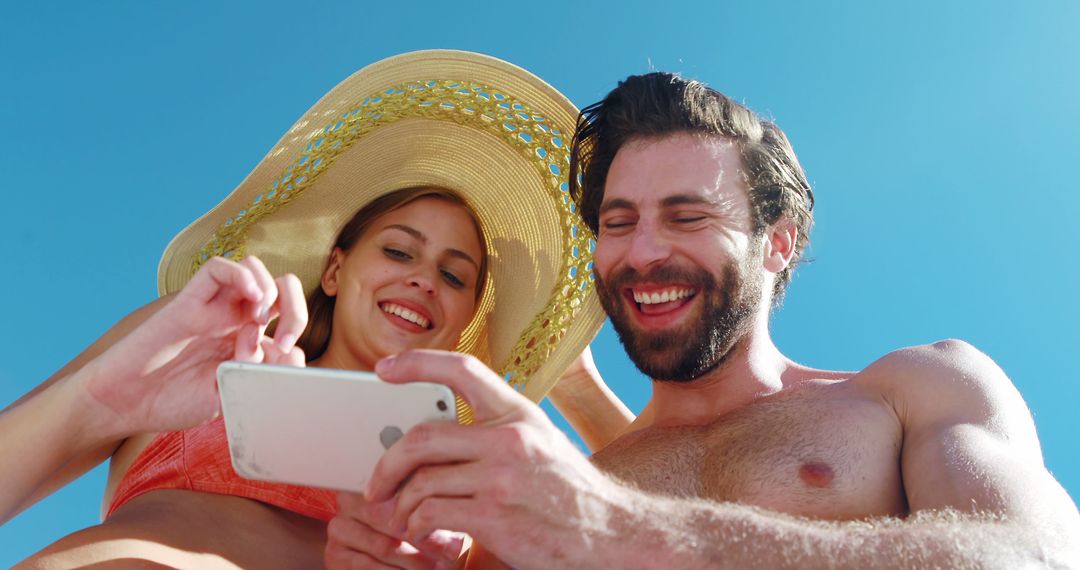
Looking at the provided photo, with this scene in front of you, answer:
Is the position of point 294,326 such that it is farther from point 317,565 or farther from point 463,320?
point 463,320

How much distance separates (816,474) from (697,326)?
83 cm

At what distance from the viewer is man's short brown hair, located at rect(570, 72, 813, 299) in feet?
11.9

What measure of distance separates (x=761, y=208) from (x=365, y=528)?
2.05 metres

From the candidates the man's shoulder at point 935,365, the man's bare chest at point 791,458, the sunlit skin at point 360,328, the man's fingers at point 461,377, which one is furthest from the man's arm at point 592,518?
the sunlit skin at point 360,328

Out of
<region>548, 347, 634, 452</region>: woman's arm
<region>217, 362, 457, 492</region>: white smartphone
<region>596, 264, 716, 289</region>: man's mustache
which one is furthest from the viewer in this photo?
<region>548, 347, 634, 452</region>: woman's arm

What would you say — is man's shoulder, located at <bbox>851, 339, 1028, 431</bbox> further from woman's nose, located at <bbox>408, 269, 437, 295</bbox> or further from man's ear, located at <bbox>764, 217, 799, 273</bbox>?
woman's nose, located at <bbox>408, 269, 437, 295</bbox>

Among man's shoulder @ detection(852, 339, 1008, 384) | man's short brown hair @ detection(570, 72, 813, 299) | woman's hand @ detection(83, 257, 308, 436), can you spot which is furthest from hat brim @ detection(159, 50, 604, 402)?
woman's hand @ detection(83, 257, 308, 436)

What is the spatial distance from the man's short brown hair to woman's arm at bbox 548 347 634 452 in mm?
689

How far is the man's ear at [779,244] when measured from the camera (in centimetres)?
363

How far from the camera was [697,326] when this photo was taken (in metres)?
3.30

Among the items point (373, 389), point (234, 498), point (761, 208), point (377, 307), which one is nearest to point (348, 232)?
Result: point (377, 307)

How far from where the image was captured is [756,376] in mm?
3420

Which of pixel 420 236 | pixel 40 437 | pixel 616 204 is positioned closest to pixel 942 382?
pixel 616 204

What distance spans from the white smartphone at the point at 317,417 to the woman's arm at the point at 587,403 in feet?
7.08
